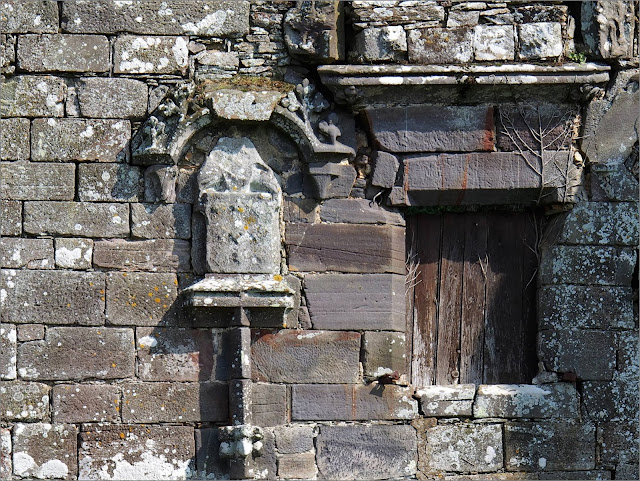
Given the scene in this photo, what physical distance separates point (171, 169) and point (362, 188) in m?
1.31

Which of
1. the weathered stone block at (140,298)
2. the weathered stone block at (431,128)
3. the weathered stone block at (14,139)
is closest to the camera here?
the weathered stone block at (140,298)

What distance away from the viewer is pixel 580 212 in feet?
25.6

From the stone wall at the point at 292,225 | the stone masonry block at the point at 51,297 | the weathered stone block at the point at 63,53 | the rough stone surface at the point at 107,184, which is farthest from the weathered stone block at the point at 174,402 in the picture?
the weathered stone block at the point at 63,53

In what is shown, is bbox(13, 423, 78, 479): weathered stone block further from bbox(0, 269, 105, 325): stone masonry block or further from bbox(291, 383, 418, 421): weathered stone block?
bbox(291, 383, 418, 421): weathered stone block

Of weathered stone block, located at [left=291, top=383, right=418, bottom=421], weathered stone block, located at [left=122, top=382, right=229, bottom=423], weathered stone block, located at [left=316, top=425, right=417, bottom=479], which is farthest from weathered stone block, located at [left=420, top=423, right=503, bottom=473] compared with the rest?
Result: weathered stone block, located at [left=122, top=382, right=229, bottom=423]

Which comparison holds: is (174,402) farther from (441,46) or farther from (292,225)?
(441,46)

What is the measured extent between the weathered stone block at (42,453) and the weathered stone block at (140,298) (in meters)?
0.84

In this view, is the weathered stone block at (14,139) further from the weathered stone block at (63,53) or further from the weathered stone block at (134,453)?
the weathered stone block at (134,453)

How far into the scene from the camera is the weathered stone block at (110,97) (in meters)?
7.56

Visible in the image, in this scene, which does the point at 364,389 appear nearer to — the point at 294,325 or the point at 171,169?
the point at 294,325

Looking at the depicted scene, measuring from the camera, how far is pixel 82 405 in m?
7.34

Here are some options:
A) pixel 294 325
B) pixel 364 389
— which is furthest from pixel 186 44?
pixel 364 389

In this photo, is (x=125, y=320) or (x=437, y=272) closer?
(x=125, y=320)

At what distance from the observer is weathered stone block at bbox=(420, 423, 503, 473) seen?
7.55 m
